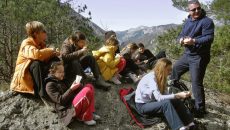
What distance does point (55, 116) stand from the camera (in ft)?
19.3

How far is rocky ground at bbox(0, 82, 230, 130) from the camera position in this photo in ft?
18.7

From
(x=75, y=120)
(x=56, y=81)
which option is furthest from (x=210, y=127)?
(x=56, y=81)

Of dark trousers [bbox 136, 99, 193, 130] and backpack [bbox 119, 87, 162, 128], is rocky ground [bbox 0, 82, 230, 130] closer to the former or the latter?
backpack [bbox 119, 87, 162, 128]

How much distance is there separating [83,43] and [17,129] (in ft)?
5.77

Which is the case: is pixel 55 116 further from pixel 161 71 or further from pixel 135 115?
pixel 161 71

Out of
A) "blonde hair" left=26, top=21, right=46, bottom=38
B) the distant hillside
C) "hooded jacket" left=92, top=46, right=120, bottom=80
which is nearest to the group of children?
"blonde hair" left=26, top=21, right=46, bottom=38

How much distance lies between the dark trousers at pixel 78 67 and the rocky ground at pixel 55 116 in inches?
16.6

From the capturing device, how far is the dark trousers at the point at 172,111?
571cm

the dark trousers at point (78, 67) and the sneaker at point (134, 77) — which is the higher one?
the dark trousers at point (78, 67)

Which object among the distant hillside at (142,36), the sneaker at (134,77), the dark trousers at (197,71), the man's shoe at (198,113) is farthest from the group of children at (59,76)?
the distant hillside at (142,36)

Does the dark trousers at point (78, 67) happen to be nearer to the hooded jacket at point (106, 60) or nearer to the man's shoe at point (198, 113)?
the hooded jacket at point (106, 60)

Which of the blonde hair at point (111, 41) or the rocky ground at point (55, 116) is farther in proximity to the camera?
the blonde hair at point (111, 41)

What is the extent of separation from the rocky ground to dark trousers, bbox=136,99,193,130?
1.23 feet

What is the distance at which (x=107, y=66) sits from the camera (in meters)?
7.03
